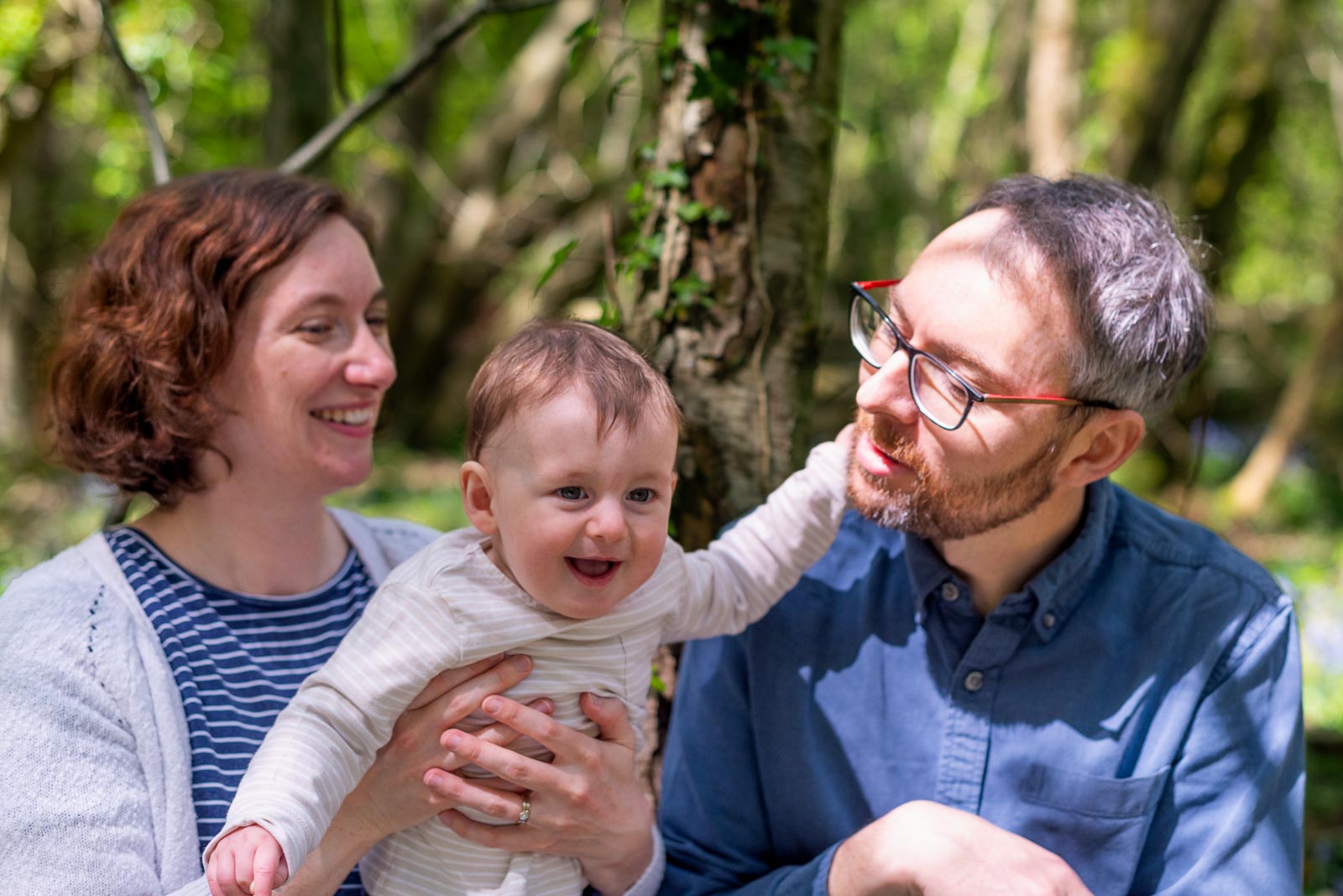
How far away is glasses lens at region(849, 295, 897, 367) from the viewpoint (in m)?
2.06

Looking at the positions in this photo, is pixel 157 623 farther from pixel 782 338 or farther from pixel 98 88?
pixel 98 88

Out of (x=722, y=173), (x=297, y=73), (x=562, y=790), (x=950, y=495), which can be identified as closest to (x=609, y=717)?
(x=562, y=790)

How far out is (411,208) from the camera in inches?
425

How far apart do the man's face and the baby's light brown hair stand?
0.40 meters

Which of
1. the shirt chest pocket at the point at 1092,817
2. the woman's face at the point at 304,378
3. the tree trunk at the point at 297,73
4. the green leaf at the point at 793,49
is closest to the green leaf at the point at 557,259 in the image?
the woman's face at the point at 304,378

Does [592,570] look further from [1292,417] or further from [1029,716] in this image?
[1292,417]

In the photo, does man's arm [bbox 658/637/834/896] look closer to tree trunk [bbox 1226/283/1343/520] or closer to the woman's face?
the woman's face

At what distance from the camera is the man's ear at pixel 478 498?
1.81 meters

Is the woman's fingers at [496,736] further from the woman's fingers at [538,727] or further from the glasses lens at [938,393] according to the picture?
the glasses lens at [938,393]

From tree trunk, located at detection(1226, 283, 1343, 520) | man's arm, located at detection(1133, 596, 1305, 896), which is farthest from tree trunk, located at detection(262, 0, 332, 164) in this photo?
tree trunk, located at detection(1226, 283, 1343, 520)

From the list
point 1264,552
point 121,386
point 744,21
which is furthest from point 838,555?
point 1264,552

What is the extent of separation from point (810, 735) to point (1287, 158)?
13109 mm

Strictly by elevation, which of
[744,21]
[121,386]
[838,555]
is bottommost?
[838,555]

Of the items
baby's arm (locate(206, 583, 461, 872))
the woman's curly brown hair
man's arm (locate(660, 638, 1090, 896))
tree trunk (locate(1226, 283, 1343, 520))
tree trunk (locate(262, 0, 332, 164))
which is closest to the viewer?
baby's arm (locate(206, 583, 461, 872))
